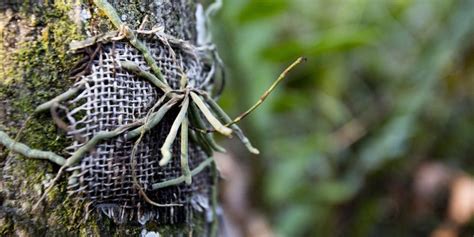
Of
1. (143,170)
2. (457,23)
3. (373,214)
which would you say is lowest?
(373,214)

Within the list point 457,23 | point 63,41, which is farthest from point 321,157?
point 63,41

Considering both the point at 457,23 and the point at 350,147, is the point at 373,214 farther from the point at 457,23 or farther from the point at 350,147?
the point at 457,23

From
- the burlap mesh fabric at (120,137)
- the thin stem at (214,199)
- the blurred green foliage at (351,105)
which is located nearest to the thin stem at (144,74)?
the burlap mesh fabric at (120,137)

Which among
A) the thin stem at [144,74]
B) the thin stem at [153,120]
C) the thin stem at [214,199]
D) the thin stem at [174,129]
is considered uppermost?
the thin stem at [144,74]

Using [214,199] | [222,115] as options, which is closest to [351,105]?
[214,199]

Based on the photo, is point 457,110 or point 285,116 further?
point 285,116

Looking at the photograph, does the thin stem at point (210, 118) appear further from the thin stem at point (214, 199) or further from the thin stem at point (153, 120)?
the thin stem at point (214, 199)

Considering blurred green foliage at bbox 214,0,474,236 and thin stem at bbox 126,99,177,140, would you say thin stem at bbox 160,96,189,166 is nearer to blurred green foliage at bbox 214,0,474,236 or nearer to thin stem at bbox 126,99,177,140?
thin stem at bbox 126,99,177,140
